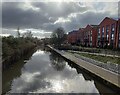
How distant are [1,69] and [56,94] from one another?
1198cm

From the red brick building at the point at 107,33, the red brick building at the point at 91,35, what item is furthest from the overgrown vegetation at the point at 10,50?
the red brick building at the point at 91,35

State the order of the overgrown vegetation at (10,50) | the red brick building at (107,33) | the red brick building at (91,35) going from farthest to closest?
the red brick building at (91,35) → the red brick building at (107,33) → the overgrown vegetation at (10,50)

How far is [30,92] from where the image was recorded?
17.2 metres

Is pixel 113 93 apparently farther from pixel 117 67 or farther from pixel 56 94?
pixel 56 94

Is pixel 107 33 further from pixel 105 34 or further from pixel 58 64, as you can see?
pixel 58 64

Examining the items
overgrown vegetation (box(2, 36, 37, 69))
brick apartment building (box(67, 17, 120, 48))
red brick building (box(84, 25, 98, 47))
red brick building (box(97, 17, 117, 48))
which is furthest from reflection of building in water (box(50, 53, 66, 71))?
red brick building (box(84, 25, 98, 47))

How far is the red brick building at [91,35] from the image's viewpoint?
221 feet

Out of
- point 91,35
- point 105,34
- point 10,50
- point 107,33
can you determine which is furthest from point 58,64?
point 91,35

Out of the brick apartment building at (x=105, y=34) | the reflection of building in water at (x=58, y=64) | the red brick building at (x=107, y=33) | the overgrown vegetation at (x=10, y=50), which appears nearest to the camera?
the overgrown vegetation at (x=10, y=50)

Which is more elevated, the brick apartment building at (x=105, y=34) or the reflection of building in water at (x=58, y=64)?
the brick apartment building at (x=105, y=34)

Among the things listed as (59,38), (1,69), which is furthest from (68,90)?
(59,38)

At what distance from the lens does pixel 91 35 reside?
70.6m

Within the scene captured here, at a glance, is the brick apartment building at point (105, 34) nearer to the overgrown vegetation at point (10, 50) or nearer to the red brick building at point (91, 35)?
the red brick building at point (91, 35)

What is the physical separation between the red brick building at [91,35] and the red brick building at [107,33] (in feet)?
14.0
